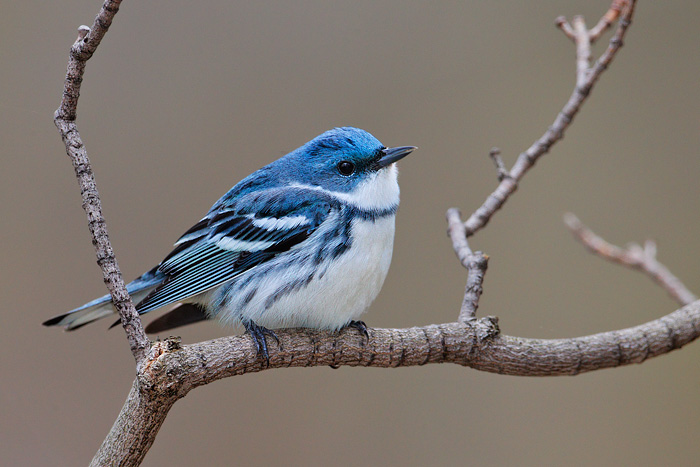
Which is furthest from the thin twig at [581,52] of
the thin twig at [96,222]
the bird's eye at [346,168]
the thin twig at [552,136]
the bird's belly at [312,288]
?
the thin twig at [96,222]

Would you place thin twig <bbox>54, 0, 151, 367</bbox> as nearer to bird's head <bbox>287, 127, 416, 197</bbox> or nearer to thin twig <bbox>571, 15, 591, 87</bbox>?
bird's head <bbox>287, 127, 416, 197</bbox>

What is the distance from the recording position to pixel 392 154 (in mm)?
2379

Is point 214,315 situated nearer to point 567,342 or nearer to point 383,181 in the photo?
point 383,181

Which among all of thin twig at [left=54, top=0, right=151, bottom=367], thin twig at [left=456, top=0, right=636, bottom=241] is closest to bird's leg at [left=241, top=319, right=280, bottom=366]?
thin twig at [left=54, top=0, right=151, bottom=367]

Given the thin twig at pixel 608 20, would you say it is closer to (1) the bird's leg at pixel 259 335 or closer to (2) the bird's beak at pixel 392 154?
(2) the bird's beak at pixel 392 154

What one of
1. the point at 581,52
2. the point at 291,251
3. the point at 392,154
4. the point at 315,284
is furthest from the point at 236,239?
the point at 581,52

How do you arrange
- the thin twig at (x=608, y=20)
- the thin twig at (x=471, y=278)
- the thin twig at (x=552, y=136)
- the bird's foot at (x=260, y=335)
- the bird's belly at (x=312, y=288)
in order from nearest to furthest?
the bird's foot at (x=260, y=335) → the bird's belly at (x=312, y=288) → the thin twig at (x=471, y=278) → the thin twig at (x=552, y=136) → the thin twig at (x=608, y=20)

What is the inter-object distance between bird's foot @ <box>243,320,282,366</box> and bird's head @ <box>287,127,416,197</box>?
59 cm

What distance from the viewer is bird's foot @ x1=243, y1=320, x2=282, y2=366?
2.01m

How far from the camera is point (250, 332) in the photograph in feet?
6.84

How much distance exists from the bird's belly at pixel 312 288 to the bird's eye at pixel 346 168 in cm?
22

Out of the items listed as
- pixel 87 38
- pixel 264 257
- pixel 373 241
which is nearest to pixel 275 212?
pixel 264 257

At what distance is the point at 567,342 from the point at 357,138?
105cm

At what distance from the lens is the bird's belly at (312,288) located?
220 centimetres
